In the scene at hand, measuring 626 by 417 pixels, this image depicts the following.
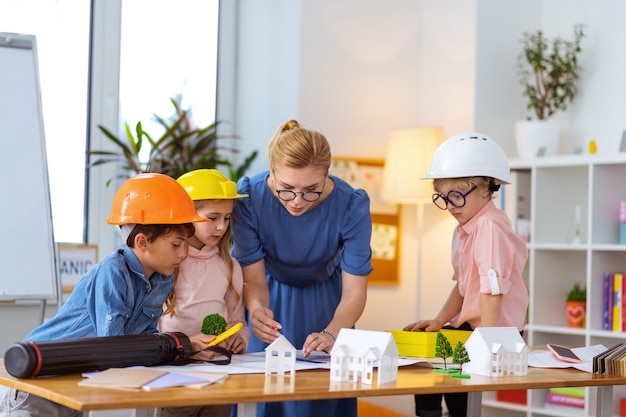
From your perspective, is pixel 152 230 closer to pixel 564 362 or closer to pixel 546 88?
pixel 564 362

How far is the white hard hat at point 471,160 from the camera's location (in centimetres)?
271

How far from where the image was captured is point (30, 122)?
11.9ft

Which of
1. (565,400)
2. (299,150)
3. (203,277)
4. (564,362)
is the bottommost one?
(565,400)

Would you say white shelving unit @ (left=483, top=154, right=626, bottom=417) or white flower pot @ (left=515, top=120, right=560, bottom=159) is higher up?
white flower pot @ (left=515, top=120, right=560, bottom=159)

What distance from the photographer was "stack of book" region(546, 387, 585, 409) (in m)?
4.29

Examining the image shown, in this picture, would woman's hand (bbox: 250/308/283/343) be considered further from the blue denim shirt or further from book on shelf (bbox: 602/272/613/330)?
book on shelf (bbox: 602/272/613/330)

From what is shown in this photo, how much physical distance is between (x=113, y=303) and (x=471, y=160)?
1.16 metres

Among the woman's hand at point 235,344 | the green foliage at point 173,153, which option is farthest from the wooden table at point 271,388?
the green foliage at point 173,153

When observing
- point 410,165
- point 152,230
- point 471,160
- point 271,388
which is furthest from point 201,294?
point 410,165

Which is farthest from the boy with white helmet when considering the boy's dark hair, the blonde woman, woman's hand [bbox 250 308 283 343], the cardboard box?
the boy's dark hair

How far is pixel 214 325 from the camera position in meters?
2.29

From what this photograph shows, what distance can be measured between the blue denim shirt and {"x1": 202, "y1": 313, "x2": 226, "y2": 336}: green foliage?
0.12m

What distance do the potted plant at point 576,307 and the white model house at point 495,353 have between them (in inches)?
87.7

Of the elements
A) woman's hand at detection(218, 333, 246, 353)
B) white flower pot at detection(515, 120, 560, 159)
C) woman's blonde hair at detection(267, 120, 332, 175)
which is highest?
white flower pot at detection(515, 120, 560, 159)
